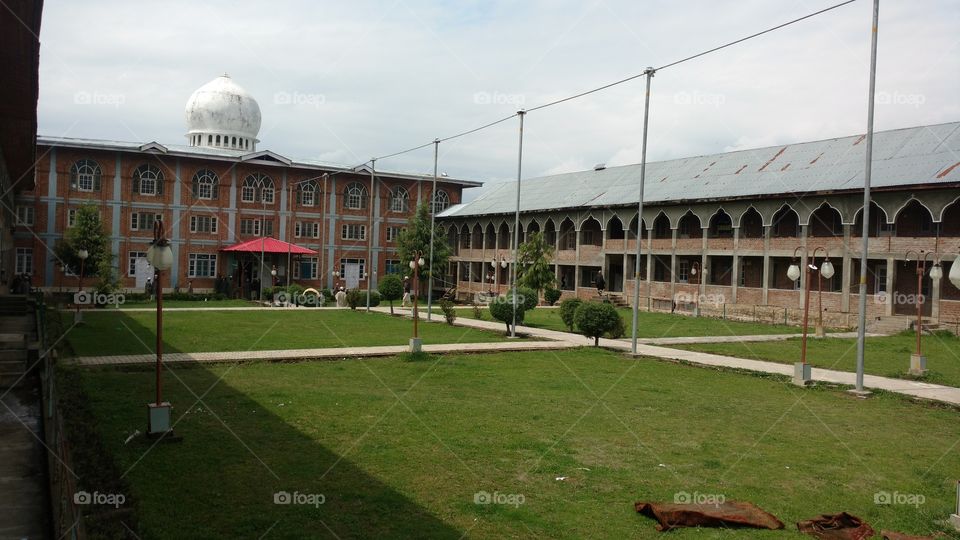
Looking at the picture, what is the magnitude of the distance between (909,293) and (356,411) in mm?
29872

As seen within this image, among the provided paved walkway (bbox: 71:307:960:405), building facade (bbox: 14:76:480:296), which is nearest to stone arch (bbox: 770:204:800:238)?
paved walkway (bbox: 71:307:960:405)

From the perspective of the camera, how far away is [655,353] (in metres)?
21.5

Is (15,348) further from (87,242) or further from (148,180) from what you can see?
(148,180)

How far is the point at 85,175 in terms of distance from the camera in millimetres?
48250

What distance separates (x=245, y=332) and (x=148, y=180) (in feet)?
99.3

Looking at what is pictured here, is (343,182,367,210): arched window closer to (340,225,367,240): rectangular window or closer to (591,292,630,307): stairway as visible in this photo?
(340,225,367,240): rectangular window

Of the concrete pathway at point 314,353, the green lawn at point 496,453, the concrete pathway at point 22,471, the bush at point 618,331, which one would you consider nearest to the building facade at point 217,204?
the bush at point 618,331

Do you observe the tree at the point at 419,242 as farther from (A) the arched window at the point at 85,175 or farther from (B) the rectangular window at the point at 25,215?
(B) the rectangular window at the point at 25,215

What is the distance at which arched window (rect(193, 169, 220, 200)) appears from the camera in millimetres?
51375

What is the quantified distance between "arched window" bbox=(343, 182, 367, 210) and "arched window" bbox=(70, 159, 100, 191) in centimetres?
1705

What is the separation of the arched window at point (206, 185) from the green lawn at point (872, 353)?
38.7 m

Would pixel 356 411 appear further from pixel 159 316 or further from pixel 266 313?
pixel 266 313

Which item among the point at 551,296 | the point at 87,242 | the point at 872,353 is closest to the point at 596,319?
the point at 872,353

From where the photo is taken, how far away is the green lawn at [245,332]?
20703mm
